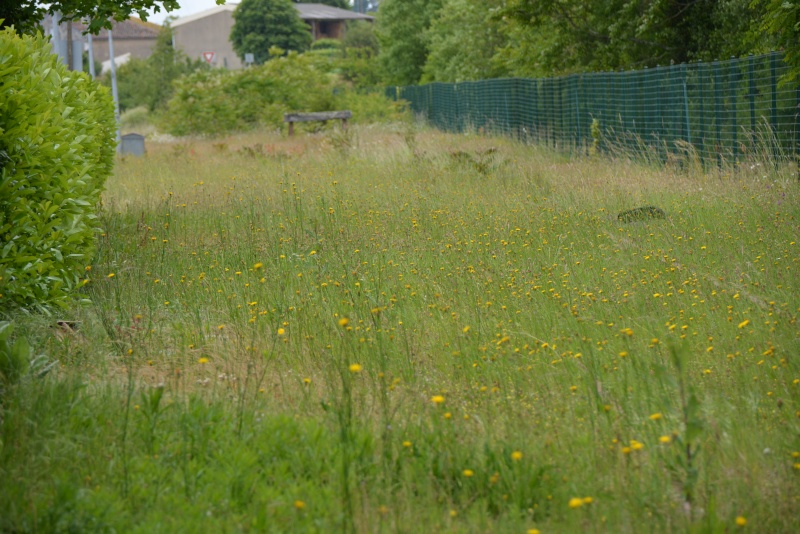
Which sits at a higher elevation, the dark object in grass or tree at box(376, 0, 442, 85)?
tree at box(376, 0, 442, 85)

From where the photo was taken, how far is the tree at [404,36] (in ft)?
163

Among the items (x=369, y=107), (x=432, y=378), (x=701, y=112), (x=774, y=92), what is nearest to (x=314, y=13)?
(x=369, y=107)

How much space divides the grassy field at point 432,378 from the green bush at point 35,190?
345 millimetres

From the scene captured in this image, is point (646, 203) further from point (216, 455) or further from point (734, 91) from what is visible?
point (216, 455)

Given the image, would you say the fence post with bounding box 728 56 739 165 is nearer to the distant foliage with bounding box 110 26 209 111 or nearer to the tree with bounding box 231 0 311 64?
the distant foliage with bounding box 110 26 209 111

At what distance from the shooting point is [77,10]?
426 inches

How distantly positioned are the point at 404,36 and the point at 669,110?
3655 centimetres

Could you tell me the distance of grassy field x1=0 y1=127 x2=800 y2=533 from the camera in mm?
3609

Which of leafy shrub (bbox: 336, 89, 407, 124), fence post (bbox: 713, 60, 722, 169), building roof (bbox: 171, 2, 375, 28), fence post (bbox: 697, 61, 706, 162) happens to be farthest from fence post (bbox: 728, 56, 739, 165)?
building roof (bbox: 171, 2, 375, 28)

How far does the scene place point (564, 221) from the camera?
9219mm

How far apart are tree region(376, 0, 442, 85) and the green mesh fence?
84.4 feet

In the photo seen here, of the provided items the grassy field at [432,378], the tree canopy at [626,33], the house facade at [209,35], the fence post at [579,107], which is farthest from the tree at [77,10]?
the house facade at [209,35]

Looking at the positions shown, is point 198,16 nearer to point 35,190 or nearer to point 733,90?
point 733,90

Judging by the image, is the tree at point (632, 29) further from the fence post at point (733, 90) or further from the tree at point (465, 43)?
the tree at point (465, 43)
